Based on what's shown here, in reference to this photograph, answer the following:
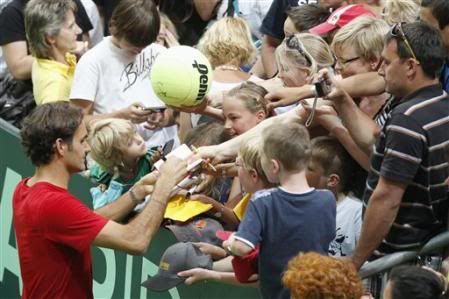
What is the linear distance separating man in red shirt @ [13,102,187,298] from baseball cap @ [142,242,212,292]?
0.33 meters

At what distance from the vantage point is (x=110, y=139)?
746 centimetres

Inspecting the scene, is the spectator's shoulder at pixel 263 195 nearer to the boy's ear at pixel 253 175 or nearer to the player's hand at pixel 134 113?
the boy's ear at pixel 253 175

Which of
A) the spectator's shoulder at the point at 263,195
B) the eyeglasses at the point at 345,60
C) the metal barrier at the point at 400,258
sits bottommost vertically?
the metal barrier at the point at 400,258

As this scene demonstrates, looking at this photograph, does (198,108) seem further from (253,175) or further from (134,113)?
(253,175)

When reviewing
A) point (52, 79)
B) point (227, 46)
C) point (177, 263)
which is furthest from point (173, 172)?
point (52, 79)

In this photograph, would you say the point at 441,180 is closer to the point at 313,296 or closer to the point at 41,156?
the point at 313,296

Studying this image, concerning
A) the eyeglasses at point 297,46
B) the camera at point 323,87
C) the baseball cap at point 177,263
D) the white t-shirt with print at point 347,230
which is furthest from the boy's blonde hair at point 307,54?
the baseball cap at point 177,263

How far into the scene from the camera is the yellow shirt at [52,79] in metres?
8.69

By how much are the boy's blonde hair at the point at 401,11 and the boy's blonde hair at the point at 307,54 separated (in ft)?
1.35

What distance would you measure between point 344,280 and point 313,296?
141mm

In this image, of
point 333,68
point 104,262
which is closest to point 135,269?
point 104,262

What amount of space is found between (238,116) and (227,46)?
99 centimetres

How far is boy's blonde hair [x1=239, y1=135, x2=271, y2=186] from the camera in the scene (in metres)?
6.24

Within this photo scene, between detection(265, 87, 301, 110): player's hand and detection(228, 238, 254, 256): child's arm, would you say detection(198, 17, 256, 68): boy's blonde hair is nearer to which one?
detection(265, 87, 301, 110): player's hand
